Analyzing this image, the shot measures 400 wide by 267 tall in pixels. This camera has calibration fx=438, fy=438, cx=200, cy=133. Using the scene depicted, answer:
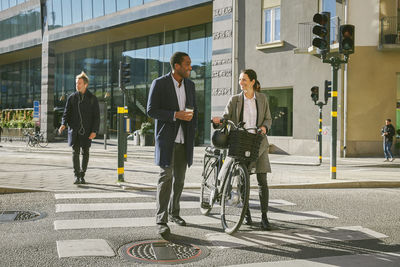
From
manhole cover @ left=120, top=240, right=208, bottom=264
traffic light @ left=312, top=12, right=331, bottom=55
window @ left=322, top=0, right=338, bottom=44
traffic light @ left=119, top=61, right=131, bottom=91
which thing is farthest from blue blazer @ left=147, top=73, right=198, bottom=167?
window @ left=322, top=0, right=338, bottom=44

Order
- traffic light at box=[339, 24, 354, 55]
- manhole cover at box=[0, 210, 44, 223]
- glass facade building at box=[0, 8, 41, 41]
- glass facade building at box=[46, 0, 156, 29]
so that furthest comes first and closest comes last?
1. glass facade building at box=[0, 8, 41, 41]
2. glass facade building at box=[46, 0, 156, 29]
3. traffic light at box=[339, 24, 354, 55]
4. manhole cover at box=[0, 210, 44, 223]

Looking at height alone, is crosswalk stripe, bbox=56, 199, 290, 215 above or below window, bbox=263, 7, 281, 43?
below

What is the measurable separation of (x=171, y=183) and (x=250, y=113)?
Result: 1.33m

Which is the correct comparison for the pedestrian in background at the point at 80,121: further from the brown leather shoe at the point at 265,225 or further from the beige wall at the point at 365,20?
the beige wall at the point at 365,20

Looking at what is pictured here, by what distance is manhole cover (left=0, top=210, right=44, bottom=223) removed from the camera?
17.2ft

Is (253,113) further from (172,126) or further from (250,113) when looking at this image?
(172,126)

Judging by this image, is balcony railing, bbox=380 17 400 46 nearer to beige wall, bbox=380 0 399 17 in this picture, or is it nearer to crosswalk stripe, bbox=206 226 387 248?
beige wall, bbox=380 0 399 17

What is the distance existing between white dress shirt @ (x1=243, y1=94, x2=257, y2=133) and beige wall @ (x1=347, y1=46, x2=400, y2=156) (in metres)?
14.7

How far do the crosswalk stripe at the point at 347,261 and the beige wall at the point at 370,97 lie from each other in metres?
15.6

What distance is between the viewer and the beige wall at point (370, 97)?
61.7 ft

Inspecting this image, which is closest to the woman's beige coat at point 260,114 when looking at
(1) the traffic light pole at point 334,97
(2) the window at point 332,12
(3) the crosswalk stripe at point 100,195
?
(3) the crosswalk stripe at point 100,195

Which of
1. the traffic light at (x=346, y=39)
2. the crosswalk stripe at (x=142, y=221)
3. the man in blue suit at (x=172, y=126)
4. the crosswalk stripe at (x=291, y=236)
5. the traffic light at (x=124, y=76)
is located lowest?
the crosswalk stripe at (x=291, y=236)

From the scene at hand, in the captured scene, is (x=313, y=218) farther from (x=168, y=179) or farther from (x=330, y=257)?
(x=168, y=179)

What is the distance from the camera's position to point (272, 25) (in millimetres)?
21078
